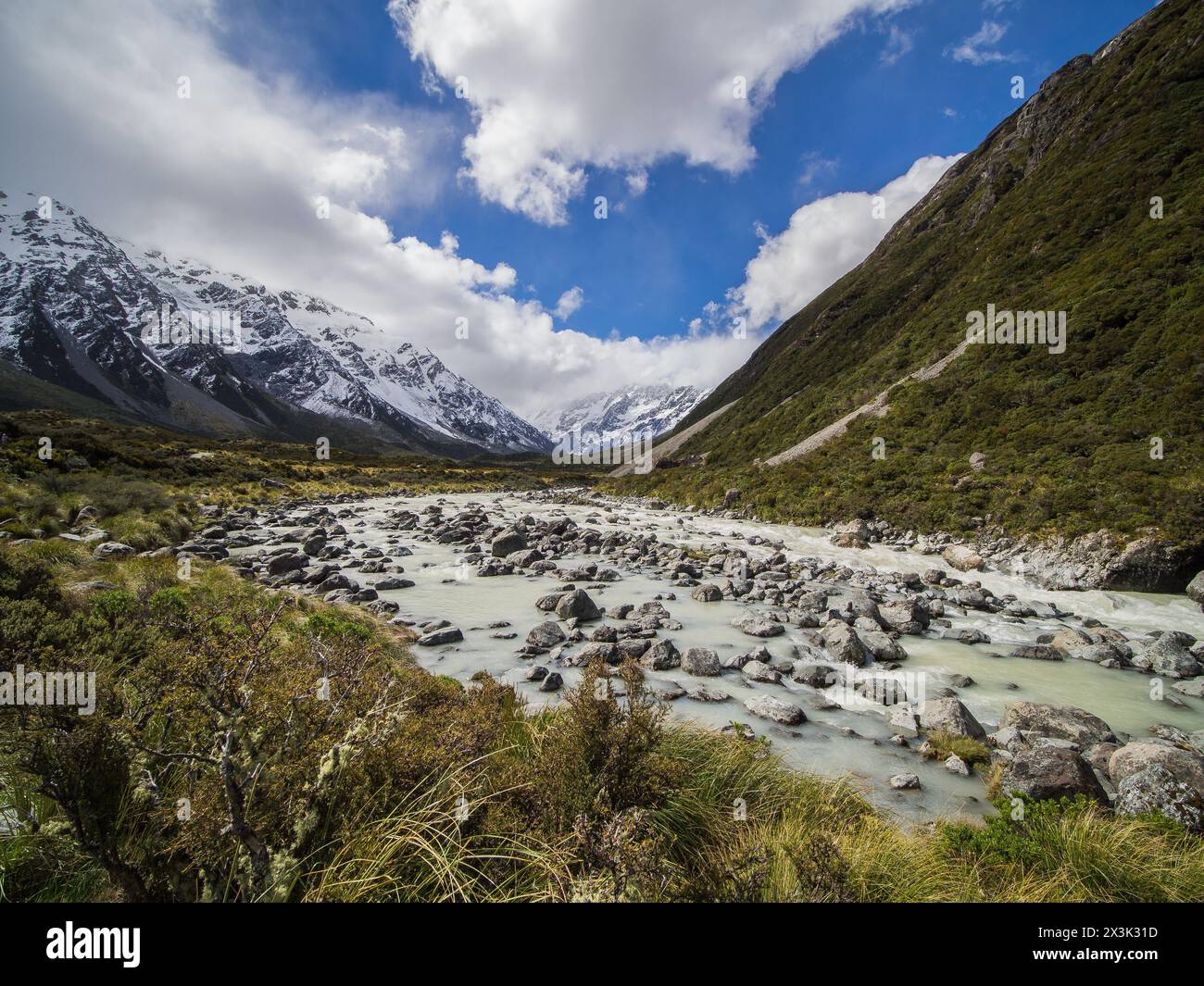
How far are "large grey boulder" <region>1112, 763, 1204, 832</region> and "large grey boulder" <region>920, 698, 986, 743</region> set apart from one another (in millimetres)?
1920

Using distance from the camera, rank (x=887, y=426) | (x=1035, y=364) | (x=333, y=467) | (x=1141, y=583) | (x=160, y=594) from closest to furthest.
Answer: (x=160, y=594) < (x=1141, y=583) < (x=1035, y=364) < (x=887, y=426) < (x=333, y=467)

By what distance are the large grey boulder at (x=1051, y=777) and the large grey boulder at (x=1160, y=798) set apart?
0.24m

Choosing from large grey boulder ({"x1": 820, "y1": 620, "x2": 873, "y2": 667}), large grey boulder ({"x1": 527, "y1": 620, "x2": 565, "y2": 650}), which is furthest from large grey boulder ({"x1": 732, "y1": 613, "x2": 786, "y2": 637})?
large grey boulder ({"x1": 527, "y1": 620, "x2": 565, "y2": 650})

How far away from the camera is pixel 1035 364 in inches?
996

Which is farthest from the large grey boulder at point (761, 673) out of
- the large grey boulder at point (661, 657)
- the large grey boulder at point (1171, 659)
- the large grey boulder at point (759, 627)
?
the large grey boulder at point (1171, 659)

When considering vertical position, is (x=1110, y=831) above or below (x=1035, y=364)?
below

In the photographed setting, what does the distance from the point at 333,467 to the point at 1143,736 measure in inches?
3184

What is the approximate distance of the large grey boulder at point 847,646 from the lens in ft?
31.2

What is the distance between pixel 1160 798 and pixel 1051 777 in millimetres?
776

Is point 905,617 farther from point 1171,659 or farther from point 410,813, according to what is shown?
point 410,813
